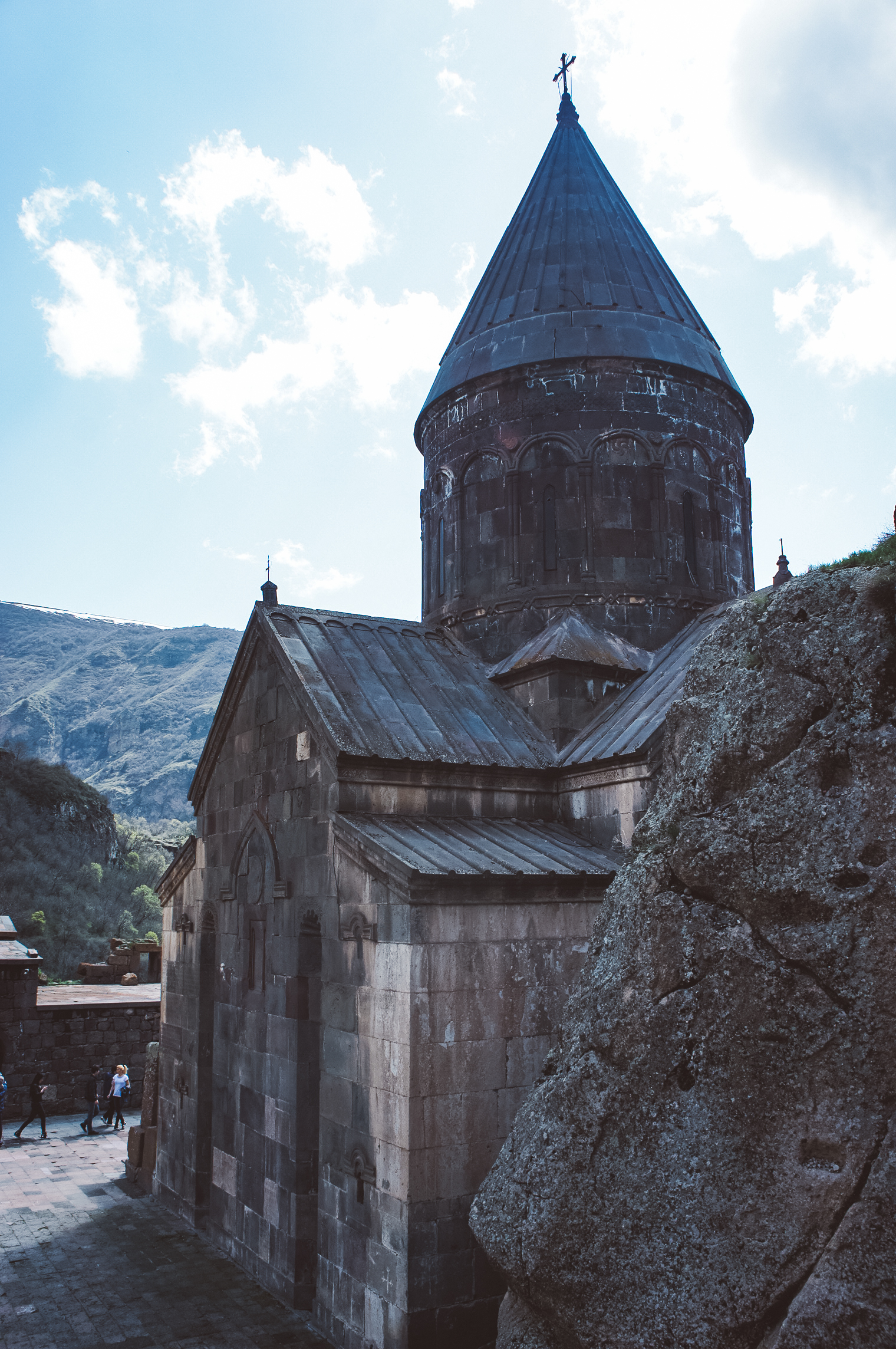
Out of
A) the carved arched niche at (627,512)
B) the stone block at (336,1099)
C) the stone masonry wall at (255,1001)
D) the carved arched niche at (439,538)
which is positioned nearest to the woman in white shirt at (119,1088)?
the stone masonry wall at (255,1001)

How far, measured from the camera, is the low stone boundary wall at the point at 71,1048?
17266mm

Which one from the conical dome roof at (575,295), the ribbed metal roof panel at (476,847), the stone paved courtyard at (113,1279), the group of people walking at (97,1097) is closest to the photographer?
the ribbed metal roof panel at (476,847)

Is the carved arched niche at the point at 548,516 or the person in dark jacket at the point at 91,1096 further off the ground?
the carved arched niche at the point at 548,516

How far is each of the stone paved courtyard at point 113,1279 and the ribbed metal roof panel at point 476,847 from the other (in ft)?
13.2

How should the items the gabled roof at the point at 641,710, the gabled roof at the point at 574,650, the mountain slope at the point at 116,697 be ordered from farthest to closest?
the mountain slope at the point at 116,697, the gabled roof at the point at 574,650, the gabled roof at the point at 641,710

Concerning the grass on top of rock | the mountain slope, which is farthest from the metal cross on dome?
the mountain slope

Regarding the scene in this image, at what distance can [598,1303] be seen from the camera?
3883mm

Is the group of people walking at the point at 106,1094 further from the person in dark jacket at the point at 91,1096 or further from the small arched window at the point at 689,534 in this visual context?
the small arched window at the point at 689,534

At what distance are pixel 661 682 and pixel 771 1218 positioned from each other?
23.4 ft

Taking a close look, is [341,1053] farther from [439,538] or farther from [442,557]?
[439,538]

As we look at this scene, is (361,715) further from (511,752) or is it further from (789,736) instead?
(789,736)

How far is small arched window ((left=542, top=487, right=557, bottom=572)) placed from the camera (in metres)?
12.4

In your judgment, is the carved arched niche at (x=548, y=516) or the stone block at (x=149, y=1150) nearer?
the carved arched niche at (x=548, y=516)

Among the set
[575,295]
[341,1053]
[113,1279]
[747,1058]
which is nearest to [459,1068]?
[341,1053]
